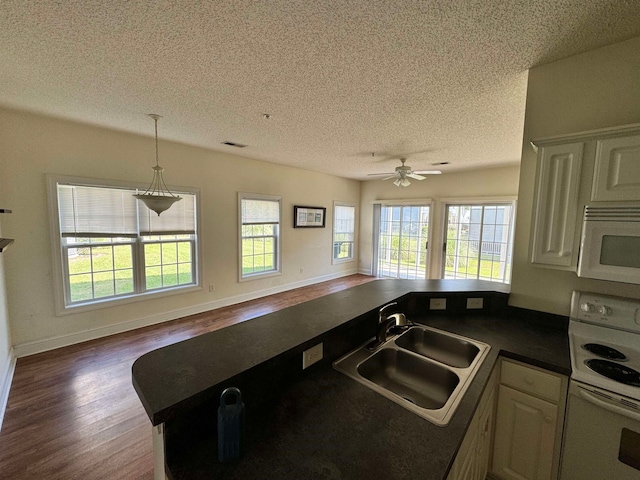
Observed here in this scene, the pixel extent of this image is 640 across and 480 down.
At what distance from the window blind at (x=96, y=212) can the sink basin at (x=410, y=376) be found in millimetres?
3475

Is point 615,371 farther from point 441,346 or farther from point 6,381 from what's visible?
point 6,381

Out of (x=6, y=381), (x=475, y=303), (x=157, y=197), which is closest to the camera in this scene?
(x=475, y=303)

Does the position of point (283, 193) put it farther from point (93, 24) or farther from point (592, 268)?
point (592, 268)

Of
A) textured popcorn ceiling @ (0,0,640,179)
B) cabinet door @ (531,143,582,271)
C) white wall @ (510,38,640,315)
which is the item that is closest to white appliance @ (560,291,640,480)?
white wall @ (510,38,640,315)

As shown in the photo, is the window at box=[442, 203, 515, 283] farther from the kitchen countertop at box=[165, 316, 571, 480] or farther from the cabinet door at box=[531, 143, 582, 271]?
the kitchen countertop at box=[165, 316, 571, 480]

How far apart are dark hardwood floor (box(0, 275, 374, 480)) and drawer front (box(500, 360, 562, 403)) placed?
2199mm

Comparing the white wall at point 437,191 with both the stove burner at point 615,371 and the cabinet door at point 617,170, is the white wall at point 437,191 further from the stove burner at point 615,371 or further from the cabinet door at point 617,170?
the stove burner at point 615,371

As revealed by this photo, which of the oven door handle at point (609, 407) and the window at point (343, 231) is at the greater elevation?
the window at point (343, 231)

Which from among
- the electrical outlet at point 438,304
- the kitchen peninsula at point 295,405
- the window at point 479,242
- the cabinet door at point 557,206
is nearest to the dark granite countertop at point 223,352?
the kitchen peninsula at point 295,405

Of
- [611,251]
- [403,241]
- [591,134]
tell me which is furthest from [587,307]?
[403,241]

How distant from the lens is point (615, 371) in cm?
123

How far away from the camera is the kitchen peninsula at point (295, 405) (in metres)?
0.81

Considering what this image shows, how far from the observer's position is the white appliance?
1115mm

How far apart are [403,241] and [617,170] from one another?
5129 mm
